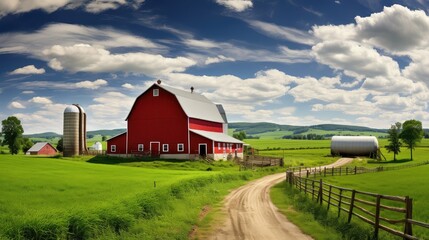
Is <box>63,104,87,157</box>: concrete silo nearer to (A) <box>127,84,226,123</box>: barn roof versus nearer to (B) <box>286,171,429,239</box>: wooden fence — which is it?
→ (A) <box>127,84,226,123</box>: barn roof

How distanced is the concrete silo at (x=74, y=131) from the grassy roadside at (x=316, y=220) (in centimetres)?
5936

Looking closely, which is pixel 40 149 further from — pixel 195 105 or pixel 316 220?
pixel 316 220

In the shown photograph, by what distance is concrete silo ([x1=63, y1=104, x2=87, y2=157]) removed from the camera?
80.0 m

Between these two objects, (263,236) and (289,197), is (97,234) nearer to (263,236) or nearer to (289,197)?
(263,236)

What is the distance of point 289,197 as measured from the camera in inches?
1166

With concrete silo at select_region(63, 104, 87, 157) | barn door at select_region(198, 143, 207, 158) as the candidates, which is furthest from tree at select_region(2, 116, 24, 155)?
barn door at select_region(198, 143, 207, 158)

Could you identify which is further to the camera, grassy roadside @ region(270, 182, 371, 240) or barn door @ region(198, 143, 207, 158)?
barn door @ region(198, 143, 207, 158)

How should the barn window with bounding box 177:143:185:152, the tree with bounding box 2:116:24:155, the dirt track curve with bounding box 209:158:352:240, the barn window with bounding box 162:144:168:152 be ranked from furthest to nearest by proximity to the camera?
the tree with bounding box 2:116:24:155 → the barn window with bounding box 162:144:168:152 → the barn window with bounding box 177:143:185:152 → the dirt track curve with bounding box 209:158:352:240

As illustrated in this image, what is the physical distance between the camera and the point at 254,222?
19.6 meters

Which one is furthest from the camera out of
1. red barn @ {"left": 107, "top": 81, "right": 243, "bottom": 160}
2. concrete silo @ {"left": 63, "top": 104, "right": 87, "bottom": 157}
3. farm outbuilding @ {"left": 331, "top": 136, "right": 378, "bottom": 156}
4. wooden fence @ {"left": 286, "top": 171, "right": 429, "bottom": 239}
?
farm outbuilding @ {"left": 331, "top": 136, "right": 378, "bottom": 156}

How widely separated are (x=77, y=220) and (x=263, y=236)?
7.06 metres

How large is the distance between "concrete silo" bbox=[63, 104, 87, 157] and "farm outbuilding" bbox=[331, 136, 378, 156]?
54.2m

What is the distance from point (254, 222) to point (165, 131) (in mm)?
50191

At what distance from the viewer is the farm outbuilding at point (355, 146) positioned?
91.6 m
